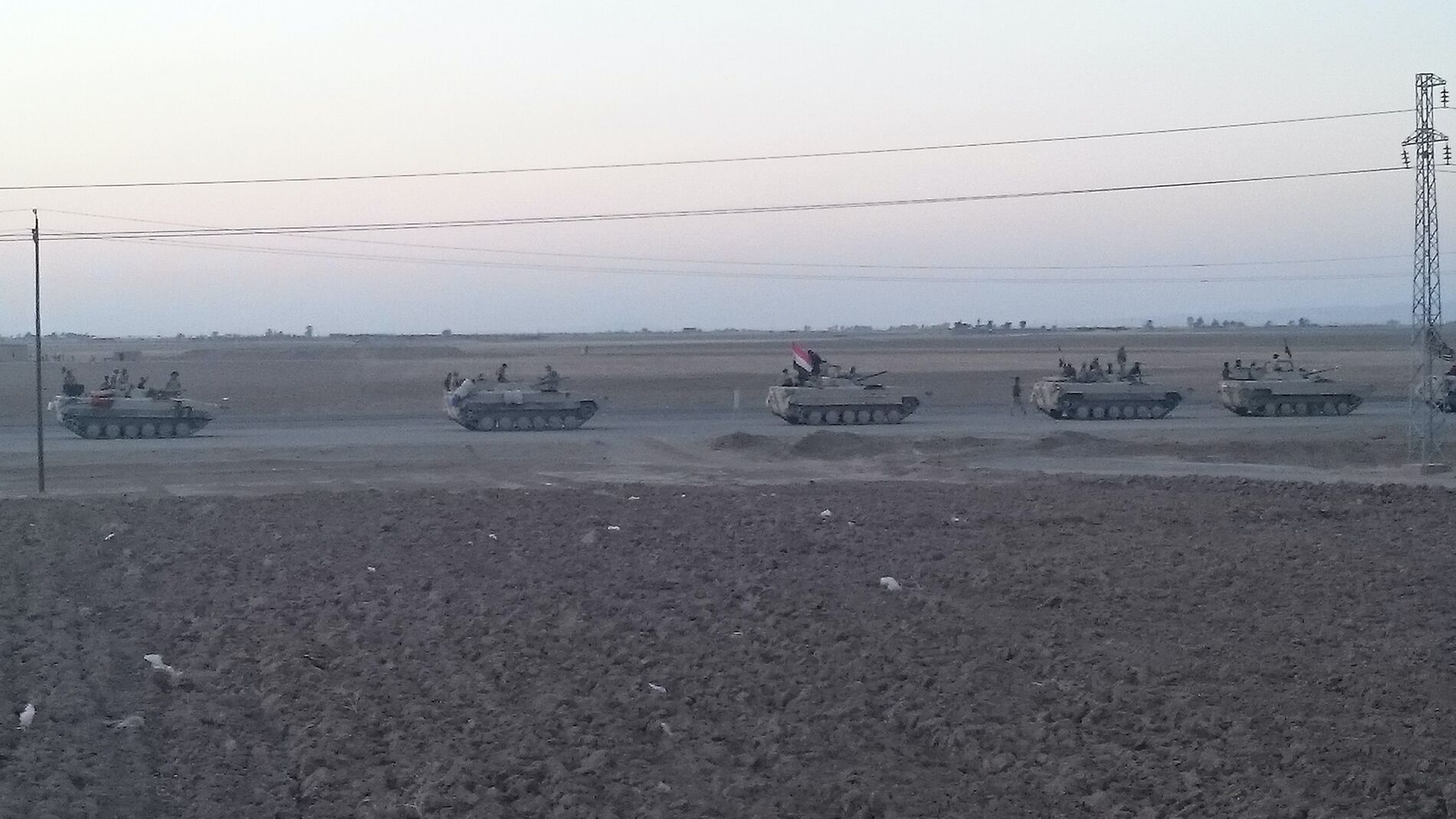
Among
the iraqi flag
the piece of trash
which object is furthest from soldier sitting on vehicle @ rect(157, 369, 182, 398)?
the piece of trash

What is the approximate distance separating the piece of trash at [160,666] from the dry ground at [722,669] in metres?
0.14

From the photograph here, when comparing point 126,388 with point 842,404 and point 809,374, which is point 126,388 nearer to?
Answer: point 809,374

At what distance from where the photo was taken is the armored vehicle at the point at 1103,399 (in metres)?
45.6

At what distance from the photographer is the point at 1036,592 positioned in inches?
573

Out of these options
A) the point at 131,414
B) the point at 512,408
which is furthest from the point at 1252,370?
the point at 131,414

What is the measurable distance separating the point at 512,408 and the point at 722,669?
101 feet

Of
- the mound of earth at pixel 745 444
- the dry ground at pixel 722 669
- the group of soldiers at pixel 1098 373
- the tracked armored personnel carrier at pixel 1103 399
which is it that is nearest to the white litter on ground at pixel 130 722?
the dry ground at pixel 722 669

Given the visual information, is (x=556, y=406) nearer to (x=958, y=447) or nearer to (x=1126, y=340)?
(x=958, y=447)

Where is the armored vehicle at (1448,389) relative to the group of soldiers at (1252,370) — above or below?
below

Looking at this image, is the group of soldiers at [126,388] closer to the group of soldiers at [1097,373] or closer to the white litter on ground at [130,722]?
the group of soldiers at [1097,373]

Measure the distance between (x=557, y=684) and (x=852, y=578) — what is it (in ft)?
16.8

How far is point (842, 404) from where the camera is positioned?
143 ft

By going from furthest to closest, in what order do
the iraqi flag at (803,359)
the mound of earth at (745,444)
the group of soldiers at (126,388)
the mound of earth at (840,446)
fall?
the iraqi flag at (803,359) < the group of soldiers at (126,388) < the mound of earth at (745,444) < the mound of earth at (840,446)

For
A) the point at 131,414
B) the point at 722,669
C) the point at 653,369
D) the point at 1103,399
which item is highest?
the point at 653,369
